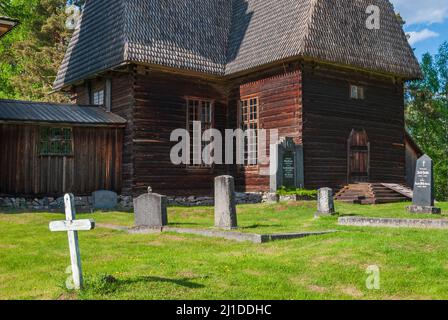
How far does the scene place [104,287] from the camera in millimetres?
6945

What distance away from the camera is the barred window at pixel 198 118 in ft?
77.5

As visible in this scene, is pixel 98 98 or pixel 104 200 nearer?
pixel 104 200

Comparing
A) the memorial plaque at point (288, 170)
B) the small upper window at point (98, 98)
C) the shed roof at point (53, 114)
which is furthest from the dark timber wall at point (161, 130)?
the memorial plaque at point (288, 170)

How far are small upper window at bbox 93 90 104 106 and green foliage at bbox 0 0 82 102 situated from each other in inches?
543

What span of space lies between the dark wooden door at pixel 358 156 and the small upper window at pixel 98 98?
11141mm

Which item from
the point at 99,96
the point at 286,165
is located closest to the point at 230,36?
the point at 99,96

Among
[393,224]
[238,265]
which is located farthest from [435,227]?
[238,265]

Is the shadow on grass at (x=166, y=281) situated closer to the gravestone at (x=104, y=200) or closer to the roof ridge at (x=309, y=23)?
the gravestone at (x=104, y=200)

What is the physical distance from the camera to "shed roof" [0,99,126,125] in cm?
1969

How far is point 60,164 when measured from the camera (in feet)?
67.4

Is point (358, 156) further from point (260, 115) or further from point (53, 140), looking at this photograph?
point (53, 140)

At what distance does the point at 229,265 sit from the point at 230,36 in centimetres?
1902
